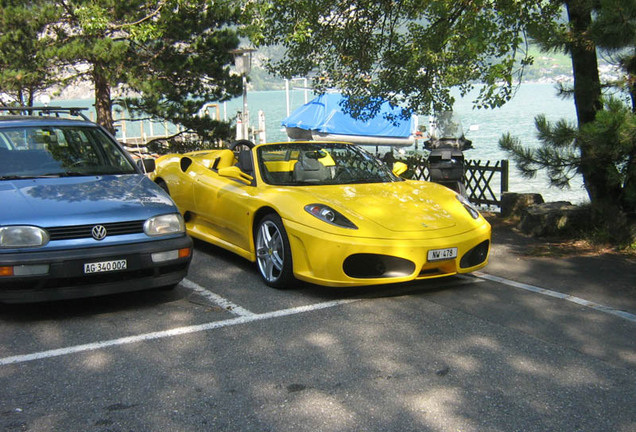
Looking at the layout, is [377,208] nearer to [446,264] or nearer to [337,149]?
[446,264]

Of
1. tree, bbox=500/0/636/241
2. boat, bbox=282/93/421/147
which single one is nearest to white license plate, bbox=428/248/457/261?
tree, bbox=500/0/636/241

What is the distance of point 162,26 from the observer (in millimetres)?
14430

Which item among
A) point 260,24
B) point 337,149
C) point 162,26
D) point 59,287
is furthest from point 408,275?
point 162,26

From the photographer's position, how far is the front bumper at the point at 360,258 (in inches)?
220

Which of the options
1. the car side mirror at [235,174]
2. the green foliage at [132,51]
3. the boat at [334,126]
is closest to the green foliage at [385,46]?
the green foliage at [132,51]

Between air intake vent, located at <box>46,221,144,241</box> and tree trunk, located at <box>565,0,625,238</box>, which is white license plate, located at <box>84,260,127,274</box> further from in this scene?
tree trunk, located at <box>565,0,625,238</box>

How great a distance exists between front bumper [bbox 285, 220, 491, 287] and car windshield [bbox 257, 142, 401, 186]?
1.10m

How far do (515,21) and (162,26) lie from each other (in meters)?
8.33

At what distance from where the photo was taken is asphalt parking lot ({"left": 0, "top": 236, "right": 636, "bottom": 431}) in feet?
11.5

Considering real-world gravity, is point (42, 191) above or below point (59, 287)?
above

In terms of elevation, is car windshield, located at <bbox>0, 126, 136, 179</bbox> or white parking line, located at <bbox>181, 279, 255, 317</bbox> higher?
car windshield, located at <bbox>0, 126, 136, 179</bbox>

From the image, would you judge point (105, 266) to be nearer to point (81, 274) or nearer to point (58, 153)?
point (81, 274)

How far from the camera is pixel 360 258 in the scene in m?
5.62

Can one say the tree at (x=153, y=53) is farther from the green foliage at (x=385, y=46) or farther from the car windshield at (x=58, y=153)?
the car windshield at (x=58, y=153)
